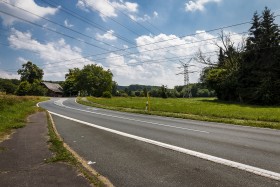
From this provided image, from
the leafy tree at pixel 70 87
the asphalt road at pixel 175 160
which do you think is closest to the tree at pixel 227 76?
the asphalt road at pixel 175 160

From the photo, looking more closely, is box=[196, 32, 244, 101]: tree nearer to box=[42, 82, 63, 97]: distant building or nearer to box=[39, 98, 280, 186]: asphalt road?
box=[39, 98, 280, 186]: asphalt road

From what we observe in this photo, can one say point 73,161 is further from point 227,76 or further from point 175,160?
point 227,76

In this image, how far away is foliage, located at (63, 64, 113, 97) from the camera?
89.1m

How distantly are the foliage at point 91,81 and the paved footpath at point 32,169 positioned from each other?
80.7 meters

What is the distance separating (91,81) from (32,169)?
84403mm

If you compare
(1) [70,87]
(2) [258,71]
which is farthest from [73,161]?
(1) [70,87]

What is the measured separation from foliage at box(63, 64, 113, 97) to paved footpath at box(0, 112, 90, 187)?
80.7 metres

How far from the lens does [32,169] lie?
19.9ft

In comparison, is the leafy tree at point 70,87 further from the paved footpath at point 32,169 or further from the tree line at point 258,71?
the paved footpath at point 32,169

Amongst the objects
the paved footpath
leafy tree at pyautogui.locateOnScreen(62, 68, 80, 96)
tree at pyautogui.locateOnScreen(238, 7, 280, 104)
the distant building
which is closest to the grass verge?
the paved footpath

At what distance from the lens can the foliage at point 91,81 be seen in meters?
89.1

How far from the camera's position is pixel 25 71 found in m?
102

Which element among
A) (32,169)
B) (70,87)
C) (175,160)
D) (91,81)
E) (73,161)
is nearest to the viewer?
(32,169)

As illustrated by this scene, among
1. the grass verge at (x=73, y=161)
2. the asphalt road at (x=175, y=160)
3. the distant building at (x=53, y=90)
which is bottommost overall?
the asphalt road at (x=175, y=160)
